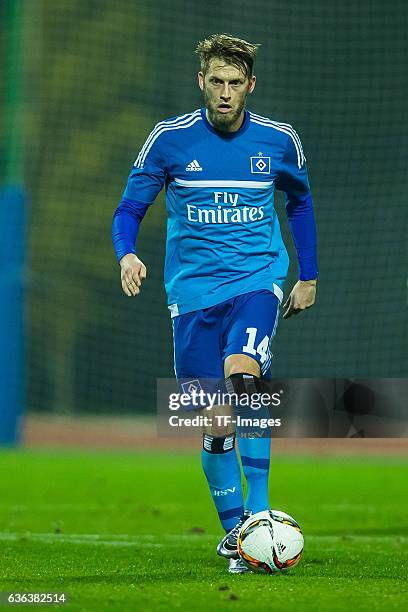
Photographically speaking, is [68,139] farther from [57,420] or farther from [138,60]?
[57,420]

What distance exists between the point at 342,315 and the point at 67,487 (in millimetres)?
9182

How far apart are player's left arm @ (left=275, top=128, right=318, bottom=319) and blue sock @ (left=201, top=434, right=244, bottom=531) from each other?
31.5 inches

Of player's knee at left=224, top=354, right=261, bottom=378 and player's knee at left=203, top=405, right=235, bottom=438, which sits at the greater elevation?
player's knee at left=224, top=354, right=261, bottom=378

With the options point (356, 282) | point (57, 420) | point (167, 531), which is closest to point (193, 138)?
point (167, 531)

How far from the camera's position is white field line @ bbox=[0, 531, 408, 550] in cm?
771

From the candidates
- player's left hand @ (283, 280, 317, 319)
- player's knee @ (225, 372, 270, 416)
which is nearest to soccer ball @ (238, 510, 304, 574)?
player's knee @ (225, 372, 270, 416)

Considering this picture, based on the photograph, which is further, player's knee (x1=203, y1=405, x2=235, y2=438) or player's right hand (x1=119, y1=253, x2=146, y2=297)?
player's knee (x1=203, y1=405, x2=235, y2=438)

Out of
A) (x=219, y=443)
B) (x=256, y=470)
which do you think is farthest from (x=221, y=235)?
(x=256, y=470)

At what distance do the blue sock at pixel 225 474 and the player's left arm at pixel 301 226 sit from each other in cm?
80

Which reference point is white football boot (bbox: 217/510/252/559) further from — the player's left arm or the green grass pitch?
the player's left arm

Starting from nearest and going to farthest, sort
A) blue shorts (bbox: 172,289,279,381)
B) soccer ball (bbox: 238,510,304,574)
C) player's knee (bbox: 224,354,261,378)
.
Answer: soccer ball (bbox: 238,510,304,574)
player's knee (bbox: 224,354,261,378)
blue shorts (bbox: 172,289,279,381)

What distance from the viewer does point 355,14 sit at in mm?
18812

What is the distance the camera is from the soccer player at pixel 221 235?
6312mm

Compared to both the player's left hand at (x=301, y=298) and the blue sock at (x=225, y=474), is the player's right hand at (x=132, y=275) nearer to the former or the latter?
the blue sock at (x=225, y=474)
